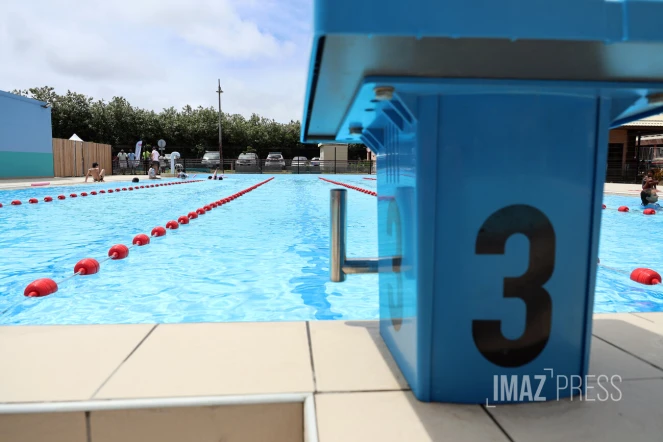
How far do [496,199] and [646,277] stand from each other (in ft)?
13.1

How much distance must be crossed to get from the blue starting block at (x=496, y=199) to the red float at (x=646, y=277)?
350cm

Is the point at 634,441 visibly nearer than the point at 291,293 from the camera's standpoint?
Yes

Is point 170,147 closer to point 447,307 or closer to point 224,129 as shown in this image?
point 224,129

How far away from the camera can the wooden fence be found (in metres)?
23.1

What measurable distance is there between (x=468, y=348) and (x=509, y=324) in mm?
158

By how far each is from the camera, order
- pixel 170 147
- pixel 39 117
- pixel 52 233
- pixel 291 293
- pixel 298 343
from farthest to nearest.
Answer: pixel 170 147, pixel 39 117, pixel 52 233, pixel 291 293, pixel 298 343

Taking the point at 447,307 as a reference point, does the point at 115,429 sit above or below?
below

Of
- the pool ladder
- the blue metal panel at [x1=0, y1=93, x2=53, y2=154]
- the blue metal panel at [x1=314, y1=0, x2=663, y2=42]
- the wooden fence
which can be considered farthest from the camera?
the wooden fence

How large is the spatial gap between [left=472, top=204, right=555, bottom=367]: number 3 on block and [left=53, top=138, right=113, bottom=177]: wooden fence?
2600 cm

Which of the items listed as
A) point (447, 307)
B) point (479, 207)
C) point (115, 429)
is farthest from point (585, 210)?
point (115, 429)

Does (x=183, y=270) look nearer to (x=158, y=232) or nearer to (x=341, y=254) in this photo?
(x=158, y=232)

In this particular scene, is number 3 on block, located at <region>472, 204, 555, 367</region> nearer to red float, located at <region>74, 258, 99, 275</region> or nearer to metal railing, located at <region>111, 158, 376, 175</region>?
red float, located at <region>74, 258, 99, 275</region>

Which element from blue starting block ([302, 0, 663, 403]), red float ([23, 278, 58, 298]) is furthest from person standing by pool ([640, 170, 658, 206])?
red float ([23, 278, 58, 298])

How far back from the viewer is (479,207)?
4.71ft
